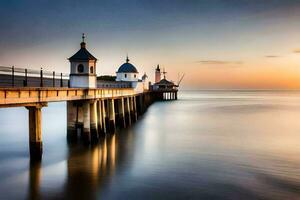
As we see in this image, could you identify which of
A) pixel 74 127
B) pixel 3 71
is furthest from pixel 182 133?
pixel 3 71

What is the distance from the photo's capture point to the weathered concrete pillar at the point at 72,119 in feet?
81.5

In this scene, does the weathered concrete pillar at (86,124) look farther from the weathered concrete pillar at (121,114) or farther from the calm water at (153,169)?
the weathered concrete pillar at (121,114)

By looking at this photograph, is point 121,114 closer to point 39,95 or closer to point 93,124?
point 93,124

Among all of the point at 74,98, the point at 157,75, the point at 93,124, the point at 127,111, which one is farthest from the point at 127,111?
the point at 157,75

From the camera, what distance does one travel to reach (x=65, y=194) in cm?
1285

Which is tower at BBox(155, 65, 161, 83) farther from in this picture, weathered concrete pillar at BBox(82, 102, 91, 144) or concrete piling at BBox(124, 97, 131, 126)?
weathered concrete pillar at BBox(82, 102, 91, 144)

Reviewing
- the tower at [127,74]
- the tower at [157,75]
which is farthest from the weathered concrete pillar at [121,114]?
the tower at [157,75]

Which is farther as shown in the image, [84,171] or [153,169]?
[153,169]

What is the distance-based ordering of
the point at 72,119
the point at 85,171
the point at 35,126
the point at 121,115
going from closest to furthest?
1. the point at 35,126
2. the point at 85,171
3. the point at 72,119
4. the point at 121,115

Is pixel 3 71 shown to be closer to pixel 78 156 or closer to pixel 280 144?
pixel 78 156

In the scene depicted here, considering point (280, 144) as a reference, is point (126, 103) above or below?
above

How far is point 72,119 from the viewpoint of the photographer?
25.0 metres

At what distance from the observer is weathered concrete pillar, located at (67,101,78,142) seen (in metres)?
24.8

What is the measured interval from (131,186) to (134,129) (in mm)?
20124
